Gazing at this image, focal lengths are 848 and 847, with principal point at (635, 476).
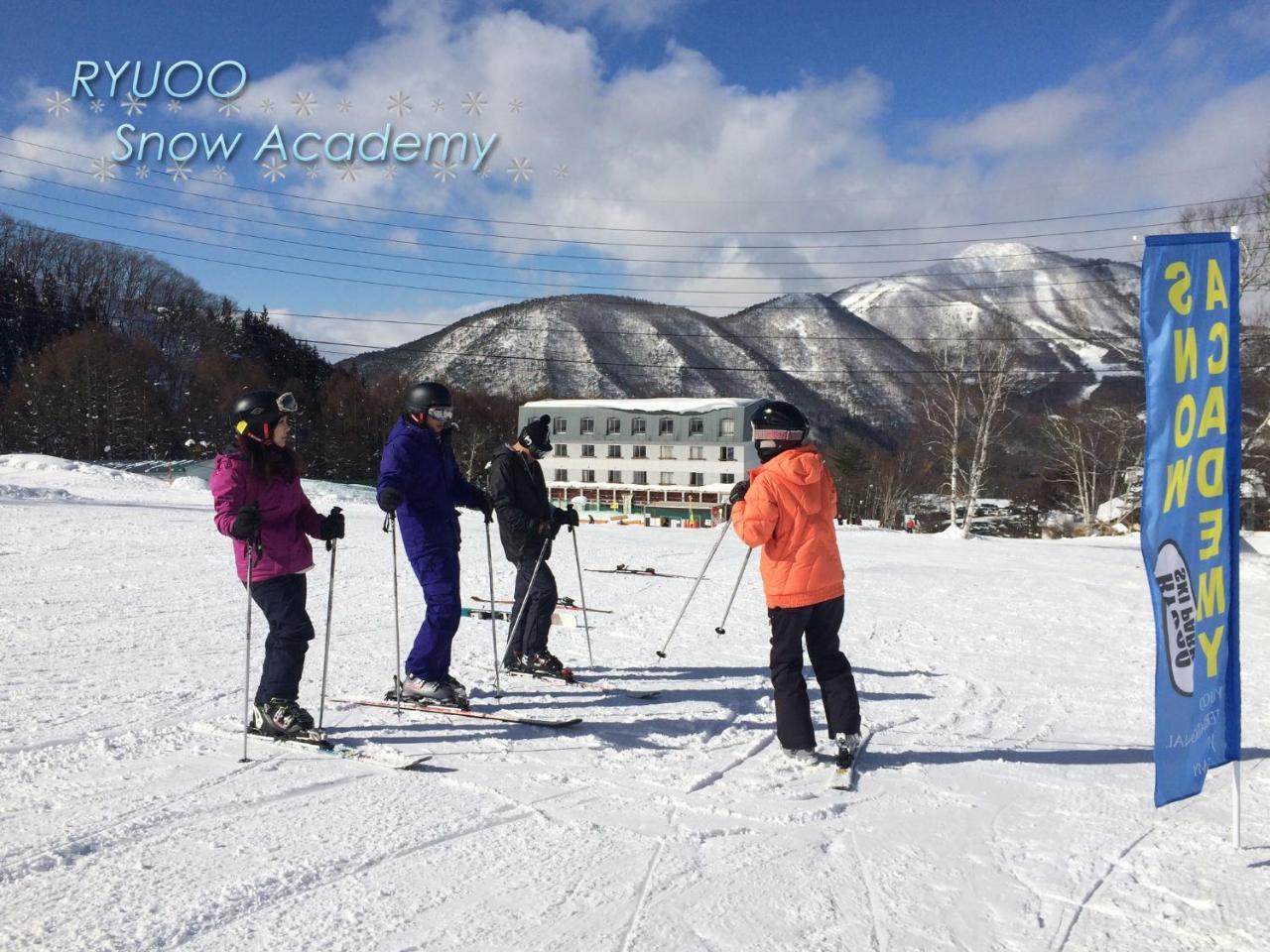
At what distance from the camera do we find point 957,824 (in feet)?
11.3

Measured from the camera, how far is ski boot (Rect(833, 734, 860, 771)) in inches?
154

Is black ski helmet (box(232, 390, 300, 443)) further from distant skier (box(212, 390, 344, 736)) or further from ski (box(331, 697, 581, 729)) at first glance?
ski (box(331, 697, 581, 729))

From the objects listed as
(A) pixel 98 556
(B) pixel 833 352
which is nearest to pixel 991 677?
(A) pixel 98 556

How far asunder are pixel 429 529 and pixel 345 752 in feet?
4.26

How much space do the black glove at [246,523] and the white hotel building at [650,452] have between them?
4610 cm

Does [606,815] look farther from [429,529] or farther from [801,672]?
[429,529]

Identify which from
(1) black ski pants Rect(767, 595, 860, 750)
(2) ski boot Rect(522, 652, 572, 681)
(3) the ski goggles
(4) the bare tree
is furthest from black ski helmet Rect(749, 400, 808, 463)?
(4) the bare tree

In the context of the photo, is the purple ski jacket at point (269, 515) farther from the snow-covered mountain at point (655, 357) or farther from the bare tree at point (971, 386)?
the snow-covered mountain at point (655, 357)

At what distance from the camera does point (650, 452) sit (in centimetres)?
5441

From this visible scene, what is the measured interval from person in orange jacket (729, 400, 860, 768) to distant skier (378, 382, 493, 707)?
5.69 ft

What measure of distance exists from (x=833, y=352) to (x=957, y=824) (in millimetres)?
133945

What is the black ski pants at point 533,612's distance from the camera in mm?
5863

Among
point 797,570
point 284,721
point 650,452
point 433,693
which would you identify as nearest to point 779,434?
point 797,570

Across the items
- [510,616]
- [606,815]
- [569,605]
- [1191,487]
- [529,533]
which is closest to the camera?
[1191,487]
